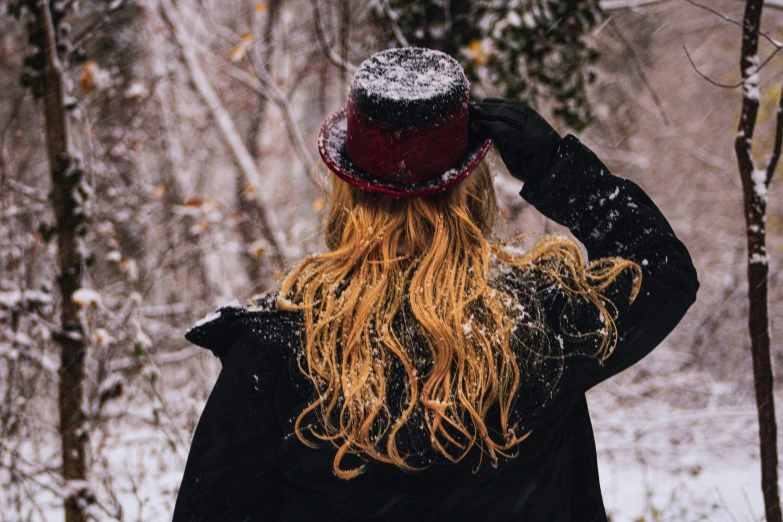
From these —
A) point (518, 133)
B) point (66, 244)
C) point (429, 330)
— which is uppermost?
point (66, 244)

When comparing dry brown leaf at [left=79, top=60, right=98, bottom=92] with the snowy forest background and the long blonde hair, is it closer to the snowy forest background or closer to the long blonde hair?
the snowy forest background

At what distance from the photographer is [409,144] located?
1307mm

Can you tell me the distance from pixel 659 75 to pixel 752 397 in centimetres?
743

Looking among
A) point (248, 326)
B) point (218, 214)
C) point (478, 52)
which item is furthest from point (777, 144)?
point (218, 214)

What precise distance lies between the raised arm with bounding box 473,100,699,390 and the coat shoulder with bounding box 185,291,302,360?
22.8 inches

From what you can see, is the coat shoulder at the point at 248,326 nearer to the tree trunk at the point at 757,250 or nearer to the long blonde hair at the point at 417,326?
the long blonde hair at the point at 417,326

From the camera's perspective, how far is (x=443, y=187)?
4.32ft

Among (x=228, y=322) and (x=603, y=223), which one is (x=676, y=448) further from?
(x=228, y=322)

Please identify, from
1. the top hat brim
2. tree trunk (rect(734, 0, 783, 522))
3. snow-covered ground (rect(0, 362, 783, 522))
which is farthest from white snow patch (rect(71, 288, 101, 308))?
tree trunk (rect(734, 0, 783, 522))

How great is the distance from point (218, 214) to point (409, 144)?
161 inches

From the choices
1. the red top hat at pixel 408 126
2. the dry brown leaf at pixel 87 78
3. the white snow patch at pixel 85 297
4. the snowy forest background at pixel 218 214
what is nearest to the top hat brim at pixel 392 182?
the red top hat at pixel 408 126

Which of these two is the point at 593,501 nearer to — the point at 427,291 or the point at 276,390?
the point at 427,291

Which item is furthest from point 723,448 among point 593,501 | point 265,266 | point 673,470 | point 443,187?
point 443,187

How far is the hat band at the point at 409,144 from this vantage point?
130 centimetres
